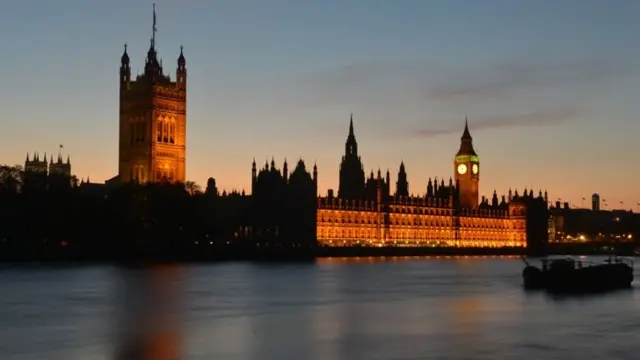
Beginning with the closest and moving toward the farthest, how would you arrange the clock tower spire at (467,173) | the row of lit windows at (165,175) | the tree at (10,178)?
the tree at (10,178) < the row of lit windows at (165,175) < the clock tower spire at (467,173)

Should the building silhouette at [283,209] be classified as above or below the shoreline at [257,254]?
above

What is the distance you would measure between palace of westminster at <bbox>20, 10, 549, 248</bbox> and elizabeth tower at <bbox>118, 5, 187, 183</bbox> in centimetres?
15

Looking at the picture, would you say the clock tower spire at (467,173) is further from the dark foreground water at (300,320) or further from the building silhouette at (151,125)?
the dark foreground water at (300,320)

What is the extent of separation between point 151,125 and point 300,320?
4491 inches

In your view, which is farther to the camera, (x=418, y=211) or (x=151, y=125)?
(x=418, y=211)

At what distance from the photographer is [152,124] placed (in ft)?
489

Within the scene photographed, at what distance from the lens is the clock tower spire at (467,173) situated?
189 metres

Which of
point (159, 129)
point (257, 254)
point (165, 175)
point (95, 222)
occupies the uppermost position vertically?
point (159, 129)

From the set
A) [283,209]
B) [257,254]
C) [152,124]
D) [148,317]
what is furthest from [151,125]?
[148,317]

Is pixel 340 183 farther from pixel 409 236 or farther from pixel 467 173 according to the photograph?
pixel 467 173

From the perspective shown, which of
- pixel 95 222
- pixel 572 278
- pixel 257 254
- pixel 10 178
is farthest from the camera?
pixel 257 254

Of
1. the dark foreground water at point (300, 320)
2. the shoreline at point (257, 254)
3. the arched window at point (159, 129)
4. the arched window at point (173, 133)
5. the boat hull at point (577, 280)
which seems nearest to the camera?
the dark foreground water at point (300, 320)

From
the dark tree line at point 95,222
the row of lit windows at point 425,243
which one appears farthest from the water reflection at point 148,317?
the row of lit windows at point 425,243

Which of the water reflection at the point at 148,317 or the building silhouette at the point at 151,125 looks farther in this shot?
the building silhouette at the point at 151,125
